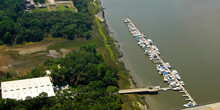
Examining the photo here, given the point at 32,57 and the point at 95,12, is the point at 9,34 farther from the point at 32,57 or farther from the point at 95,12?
the point at 95,12

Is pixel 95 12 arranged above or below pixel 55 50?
above

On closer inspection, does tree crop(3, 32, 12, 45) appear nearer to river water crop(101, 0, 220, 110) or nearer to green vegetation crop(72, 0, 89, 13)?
green vegetation crop(72, 0, 89, 13)

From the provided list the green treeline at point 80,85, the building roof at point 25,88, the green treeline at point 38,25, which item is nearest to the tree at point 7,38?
the green treeline at point 38,25

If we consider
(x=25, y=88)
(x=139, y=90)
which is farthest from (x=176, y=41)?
(x=25, y=88)

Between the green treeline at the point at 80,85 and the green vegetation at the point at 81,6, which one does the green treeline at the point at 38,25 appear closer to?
the green vegetation at the point at 81,6

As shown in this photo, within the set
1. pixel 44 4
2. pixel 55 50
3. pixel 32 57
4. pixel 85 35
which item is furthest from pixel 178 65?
pixel 44 4

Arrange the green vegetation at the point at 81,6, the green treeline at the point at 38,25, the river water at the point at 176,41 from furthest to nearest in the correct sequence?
the green vegetation at the point at 81,6 < the green treeline at the point at 38,25 < the river water at the point at 176,41
